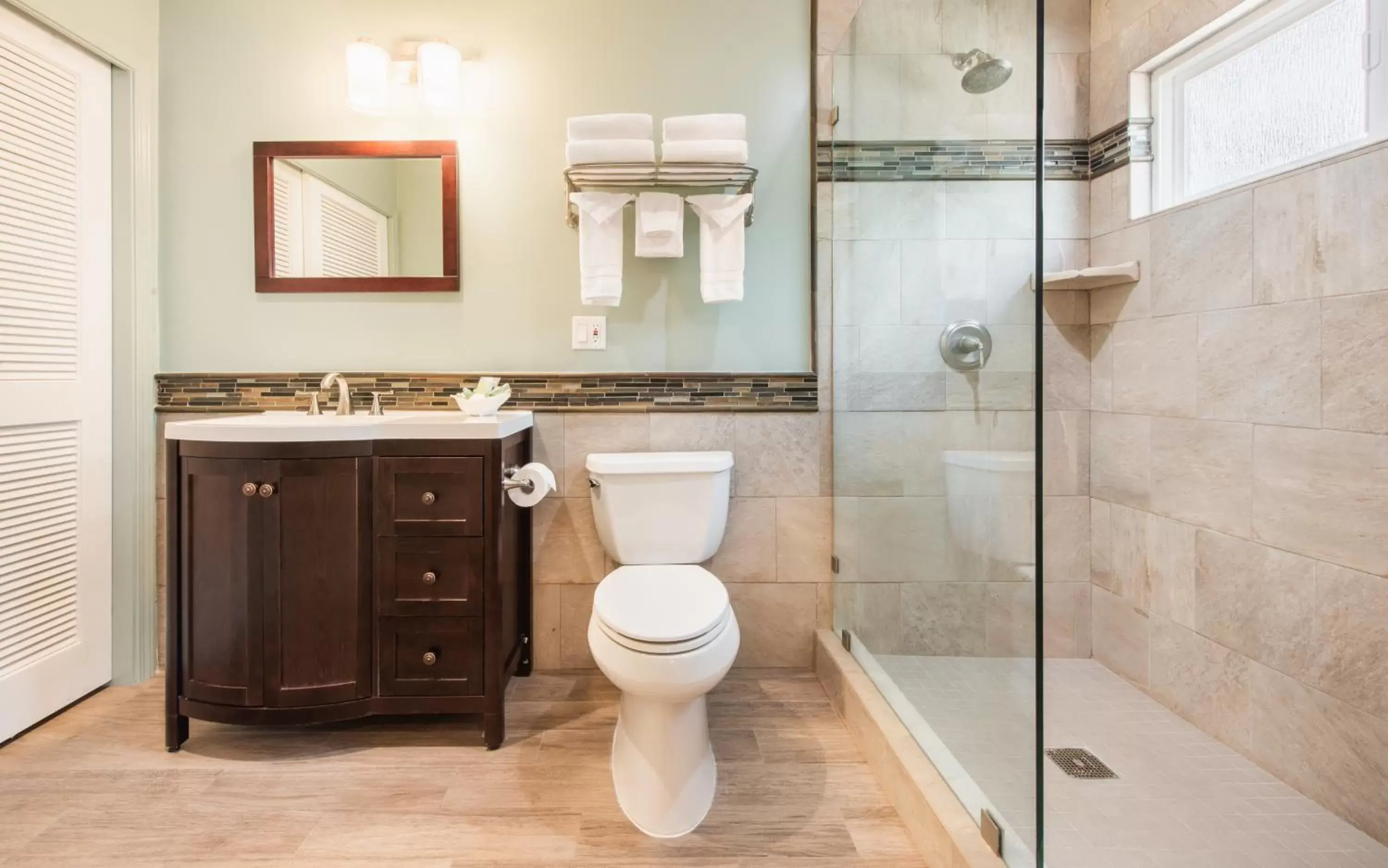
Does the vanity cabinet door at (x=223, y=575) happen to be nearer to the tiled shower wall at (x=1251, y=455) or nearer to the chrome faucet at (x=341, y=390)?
the chrome faucet at (x=341, y=390)

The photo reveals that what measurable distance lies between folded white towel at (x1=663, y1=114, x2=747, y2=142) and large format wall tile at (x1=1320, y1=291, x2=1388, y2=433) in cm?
150

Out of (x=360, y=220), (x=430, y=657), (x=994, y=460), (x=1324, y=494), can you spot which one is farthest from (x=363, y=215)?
(x=1324, y=494)

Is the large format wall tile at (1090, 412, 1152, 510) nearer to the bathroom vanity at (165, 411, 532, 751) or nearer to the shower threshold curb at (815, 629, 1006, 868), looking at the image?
the shower threshold curb at (815, 629, 1006, 868)

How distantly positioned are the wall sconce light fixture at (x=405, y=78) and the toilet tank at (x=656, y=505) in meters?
1.25

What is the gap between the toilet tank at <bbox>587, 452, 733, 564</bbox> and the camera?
6.28 feet

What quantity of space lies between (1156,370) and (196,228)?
9.97ft

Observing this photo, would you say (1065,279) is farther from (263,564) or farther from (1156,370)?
(263,564)

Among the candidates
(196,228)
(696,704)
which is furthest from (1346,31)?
(196,228)

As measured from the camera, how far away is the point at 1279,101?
167 cm

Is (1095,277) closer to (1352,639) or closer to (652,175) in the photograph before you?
(1352,639)

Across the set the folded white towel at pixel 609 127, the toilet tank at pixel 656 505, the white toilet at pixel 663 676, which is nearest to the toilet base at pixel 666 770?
the white toilet at pixel 663 676

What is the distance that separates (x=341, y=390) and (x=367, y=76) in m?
0.99

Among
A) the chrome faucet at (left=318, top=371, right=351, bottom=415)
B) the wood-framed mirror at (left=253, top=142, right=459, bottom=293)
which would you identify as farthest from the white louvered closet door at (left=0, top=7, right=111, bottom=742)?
the chrome faucet at (left=318, top=371, right=351, bottom=415)

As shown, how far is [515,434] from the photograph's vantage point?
6.39 ft
